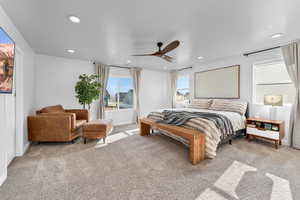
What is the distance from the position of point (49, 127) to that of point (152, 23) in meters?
3.26

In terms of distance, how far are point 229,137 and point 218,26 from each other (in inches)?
100

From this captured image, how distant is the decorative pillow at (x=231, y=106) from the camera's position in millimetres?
3686

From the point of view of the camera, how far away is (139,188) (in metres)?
1.67

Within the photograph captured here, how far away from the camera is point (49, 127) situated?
301cm

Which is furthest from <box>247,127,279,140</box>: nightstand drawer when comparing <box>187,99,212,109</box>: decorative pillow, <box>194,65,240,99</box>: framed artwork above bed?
<box>187,99,212,109</box>: decorative pillow

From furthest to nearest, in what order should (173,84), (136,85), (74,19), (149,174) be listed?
(173,84) < (136,85) < (74,19) < (149,174)

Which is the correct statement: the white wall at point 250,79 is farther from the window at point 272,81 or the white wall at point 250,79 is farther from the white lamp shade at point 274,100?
the white lamp shade at point 274,100

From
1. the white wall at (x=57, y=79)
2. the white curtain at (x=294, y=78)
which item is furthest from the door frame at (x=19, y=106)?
the white curtain at (x=294, y=78)

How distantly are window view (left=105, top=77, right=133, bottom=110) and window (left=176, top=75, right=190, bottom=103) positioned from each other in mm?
2458

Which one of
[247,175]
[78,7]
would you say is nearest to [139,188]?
[247,175]

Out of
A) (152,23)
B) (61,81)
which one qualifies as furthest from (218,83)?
(61,81)

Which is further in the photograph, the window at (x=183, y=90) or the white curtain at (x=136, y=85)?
the window at (x=183, y=90)

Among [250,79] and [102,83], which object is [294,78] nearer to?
[250,79]

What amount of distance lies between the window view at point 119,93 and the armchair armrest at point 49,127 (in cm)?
224
